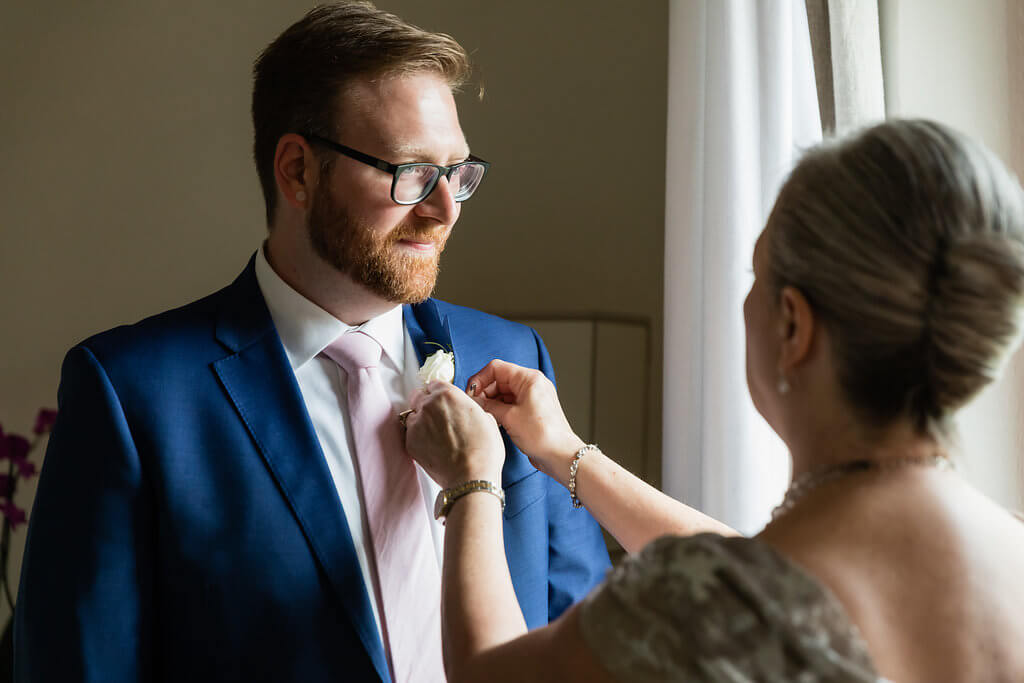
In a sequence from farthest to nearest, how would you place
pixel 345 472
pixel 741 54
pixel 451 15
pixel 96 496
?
pixel 451 15
pixel 741 54
pixel 345 472
pixel 96 496

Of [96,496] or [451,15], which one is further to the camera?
[451,15]

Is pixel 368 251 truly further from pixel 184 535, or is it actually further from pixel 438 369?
pixel 184 535

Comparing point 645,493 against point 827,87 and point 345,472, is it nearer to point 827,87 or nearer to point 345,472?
point 345,472

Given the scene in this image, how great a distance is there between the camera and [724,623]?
2.62 ft

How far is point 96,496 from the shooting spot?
1.13 m

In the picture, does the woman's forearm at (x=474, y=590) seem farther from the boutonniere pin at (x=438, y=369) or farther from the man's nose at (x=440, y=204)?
the man's nose at (x=440, y=204)

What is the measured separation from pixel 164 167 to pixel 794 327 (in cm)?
271

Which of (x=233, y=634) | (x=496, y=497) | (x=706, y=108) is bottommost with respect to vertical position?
(x=233, y=634)

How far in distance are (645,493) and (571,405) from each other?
3.70 ft

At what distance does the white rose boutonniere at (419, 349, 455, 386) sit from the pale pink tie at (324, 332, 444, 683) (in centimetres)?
7

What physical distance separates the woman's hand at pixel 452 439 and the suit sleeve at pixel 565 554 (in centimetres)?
31

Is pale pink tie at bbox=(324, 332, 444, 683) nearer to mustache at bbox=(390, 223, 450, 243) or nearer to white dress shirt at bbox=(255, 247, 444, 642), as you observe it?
white dress shirt at bbox=(255, 247, 444, 642)

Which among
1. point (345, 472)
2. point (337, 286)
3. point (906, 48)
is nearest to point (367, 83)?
point (337, 286)

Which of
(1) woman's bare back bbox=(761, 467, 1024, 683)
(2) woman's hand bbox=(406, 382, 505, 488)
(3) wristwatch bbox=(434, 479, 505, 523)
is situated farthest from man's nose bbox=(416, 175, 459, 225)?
(1) woman's bare back bbox=(761, 467, 1024, 683)
